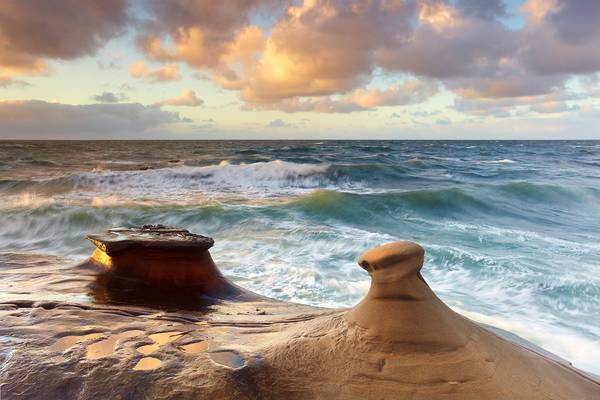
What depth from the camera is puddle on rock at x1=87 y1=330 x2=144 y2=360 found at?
2.14 m

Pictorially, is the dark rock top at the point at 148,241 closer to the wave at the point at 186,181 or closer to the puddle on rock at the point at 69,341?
the puddle on rock at the point at 69,341

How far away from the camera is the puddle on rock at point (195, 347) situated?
85.2 inches

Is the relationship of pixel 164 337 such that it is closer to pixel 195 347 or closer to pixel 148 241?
pixel 195 347

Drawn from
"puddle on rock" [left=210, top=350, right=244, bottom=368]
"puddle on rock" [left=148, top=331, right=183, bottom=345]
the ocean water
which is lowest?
the ocean water

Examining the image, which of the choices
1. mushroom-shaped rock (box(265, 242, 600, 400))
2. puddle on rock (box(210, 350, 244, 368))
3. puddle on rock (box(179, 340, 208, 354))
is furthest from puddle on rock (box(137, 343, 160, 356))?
mushroom-shaped rock (box(265, 242, 600, 400))

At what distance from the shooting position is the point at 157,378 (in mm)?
1867

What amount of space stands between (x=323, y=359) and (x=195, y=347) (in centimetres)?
76

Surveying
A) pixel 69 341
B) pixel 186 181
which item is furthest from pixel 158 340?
pixel 186 181

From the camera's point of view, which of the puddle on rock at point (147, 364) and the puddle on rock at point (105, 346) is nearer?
the puddle on rock at point (147, 364)

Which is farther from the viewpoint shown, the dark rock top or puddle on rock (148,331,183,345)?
the dark rock top

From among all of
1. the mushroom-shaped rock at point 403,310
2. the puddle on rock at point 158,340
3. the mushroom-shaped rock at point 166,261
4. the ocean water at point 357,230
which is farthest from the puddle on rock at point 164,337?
the ocean water at point 357,230

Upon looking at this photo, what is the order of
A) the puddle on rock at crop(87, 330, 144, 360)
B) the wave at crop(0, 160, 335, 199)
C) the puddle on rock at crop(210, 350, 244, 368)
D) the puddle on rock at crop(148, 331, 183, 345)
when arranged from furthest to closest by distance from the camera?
the wave at crop(0, 160, 335, 199)
the puddle on rock at crop(148, 331, 183, 345)
the puddle on rock at crop(87, 330, 144, 360)
the puddle on rock at crop(210, 350, 244, 368)

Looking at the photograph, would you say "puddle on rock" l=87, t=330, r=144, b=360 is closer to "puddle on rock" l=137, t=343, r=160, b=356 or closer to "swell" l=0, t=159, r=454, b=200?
"puddle on rock" l=137, t=343, r=160, b=356

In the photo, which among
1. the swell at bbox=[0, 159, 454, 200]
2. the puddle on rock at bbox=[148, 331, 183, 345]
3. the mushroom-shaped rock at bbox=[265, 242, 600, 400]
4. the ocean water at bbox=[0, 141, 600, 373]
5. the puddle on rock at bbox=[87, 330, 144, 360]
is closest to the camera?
the mushroom-shaped rock at bbox=[265, 242, 600, 400]
